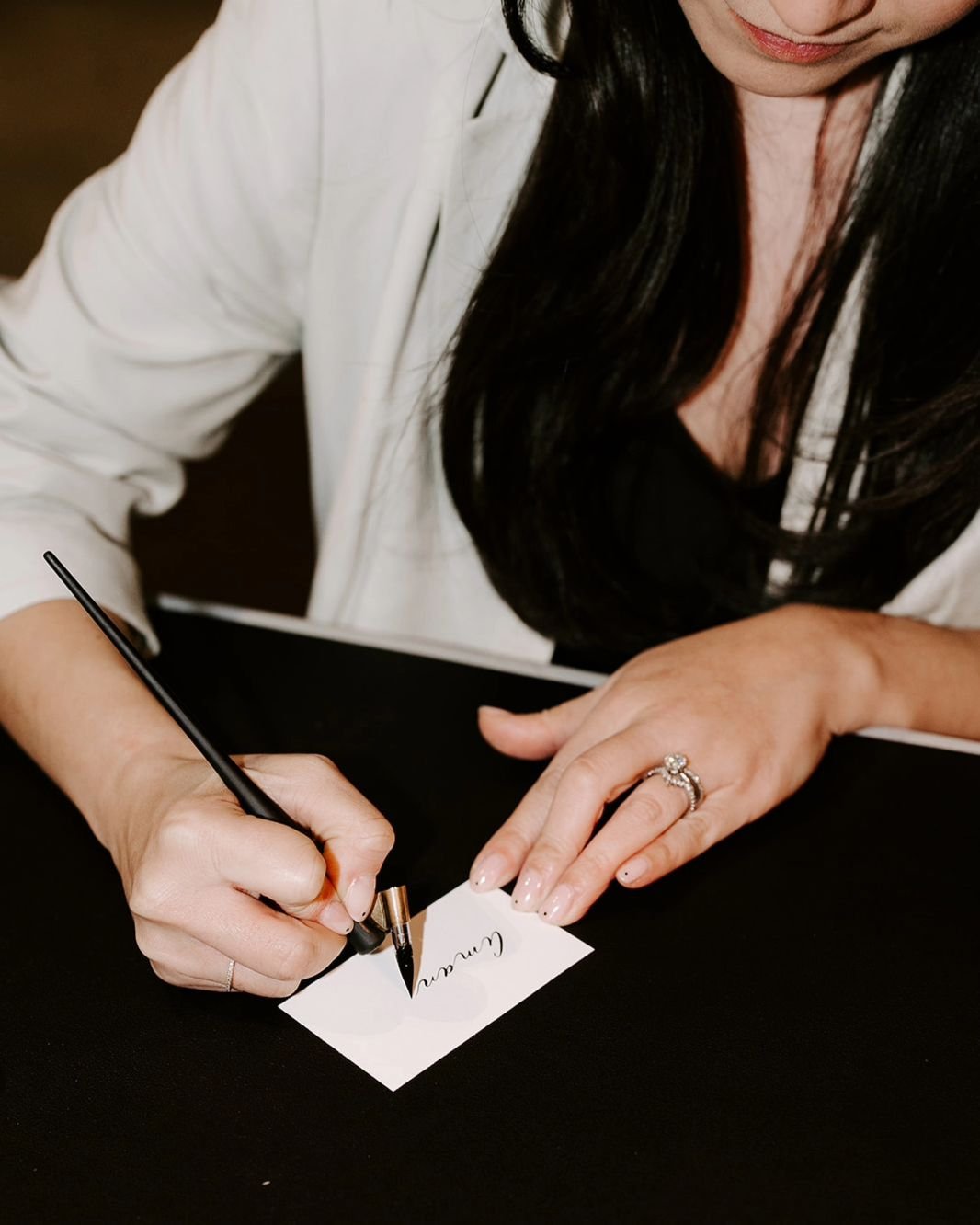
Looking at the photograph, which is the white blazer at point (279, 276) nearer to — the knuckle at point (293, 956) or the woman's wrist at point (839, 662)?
the woman's wrist at point (839, 662)

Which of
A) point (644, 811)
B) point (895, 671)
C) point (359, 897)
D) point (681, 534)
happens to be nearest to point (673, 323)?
point (681, 534)

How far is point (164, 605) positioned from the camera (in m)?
0.96

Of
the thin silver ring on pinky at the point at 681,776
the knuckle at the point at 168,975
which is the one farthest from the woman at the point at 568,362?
the knuckle at the point at 168,975

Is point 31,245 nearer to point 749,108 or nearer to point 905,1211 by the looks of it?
point 749,108

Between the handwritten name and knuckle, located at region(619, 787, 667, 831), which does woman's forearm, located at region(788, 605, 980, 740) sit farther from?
the handwritten name

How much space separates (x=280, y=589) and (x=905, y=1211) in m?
1.65

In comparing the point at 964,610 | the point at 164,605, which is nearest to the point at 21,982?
the point at 164,605

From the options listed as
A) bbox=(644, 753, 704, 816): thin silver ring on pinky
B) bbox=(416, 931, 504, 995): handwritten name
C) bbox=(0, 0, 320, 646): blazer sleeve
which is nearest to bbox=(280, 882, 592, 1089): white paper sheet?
bbox=(416, 931, 504, 995): handwritten name

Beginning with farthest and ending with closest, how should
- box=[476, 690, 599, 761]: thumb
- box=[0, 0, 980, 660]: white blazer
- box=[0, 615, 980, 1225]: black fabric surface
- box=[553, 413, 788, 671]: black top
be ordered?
box=[553, 413, 788, 671]: black top, box=[0, 0, 980, 660]: white blazer, box=[476, 690, 599, 761]: thumb, box=[0, 615, 980, 1225]: black fabric surface

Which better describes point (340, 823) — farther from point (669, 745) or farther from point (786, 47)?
point (786, 47)

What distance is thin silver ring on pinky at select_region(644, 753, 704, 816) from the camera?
724 millimetres

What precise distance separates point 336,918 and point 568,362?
0.48 meters

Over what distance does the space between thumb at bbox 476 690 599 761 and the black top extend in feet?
0.89

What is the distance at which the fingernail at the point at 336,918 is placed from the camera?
0.61 meters
